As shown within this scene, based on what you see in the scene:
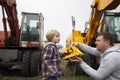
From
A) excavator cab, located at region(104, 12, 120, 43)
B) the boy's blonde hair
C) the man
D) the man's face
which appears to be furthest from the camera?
excavator cab, located at region(104, 12, 120, 43)

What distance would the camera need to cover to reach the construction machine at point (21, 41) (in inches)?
543

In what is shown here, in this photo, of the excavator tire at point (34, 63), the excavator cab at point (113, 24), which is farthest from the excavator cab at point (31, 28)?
the excavator cab at point (113, 24)

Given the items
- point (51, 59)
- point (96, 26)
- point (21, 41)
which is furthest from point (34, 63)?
point (51, 59)

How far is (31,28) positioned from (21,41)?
2.44 ft

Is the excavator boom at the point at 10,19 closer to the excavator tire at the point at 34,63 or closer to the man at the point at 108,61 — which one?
the excavator tire at the point at 34,63

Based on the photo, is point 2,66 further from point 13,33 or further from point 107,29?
point 107,29

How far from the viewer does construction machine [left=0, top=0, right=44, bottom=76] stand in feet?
45.2

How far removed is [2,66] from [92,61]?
3.68 m

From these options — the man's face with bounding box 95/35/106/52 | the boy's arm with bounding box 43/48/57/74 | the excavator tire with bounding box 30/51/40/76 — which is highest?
the man's face with bounding box 95/35/106/52

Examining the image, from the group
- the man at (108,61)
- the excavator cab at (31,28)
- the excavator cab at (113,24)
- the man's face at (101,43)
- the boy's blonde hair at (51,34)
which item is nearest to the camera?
the man at (108,61)

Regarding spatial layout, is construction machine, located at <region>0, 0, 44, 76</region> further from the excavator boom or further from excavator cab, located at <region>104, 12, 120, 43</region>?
excavator cab, located at <region>104, 12, 120, 43</region>

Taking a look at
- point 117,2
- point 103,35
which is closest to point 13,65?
point 117,2

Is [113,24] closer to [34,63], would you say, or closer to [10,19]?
[34,63]

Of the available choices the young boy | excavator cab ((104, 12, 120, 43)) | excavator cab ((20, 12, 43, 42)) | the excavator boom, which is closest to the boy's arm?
the young boy
